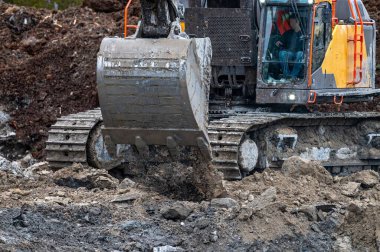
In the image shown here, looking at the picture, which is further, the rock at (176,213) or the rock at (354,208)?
the rock at (354,208)

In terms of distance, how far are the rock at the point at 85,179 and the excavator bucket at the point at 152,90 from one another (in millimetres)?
1325

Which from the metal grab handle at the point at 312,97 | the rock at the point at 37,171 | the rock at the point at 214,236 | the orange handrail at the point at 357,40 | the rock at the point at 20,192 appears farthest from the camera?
the orange handrail at the point at 357,40

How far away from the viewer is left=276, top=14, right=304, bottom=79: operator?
13.3 meters

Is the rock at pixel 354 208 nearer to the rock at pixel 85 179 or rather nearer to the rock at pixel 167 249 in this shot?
the rock at pixel 167 249

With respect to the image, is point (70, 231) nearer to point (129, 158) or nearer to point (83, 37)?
point (129, 158)

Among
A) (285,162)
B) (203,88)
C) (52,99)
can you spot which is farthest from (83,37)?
(203,88)

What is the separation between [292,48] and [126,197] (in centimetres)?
393

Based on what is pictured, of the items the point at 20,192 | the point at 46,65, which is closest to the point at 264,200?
the point at 20,192

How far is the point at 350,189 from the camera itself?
1141cm

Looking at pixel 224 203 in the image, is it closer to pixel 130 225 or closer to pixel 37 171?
pixel 130 225

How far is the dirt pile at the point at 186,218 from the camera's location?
896 centimetres

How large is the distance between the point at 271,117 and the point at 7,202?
14.0 feet

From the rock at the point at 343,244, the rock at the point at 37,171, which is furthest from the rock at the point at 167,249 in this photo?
the rock at the point at 37,171

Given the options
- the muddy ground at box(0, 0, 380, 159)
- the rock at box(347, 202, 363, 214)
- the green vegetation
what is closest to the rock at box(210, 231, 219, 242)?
the rock at box(347, 202, 363, 214)
